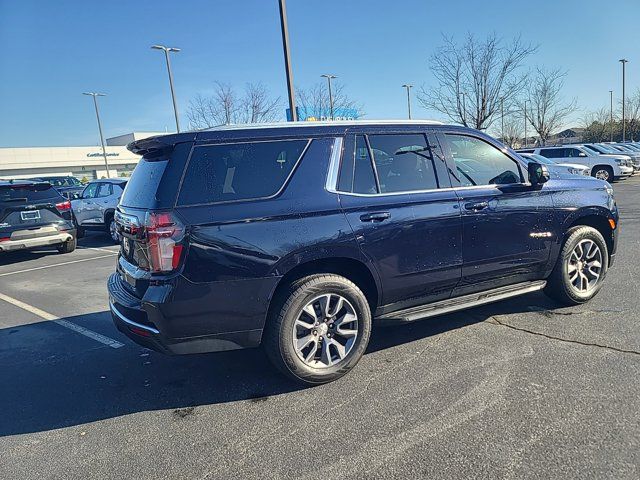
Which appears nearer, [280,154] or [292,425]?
[292,425]

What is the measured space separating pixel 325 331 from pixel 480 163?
6.87 feet

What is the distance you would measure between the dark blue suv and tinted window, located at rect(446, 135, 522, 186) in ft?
0.04

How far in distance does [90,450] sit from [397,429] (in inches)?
72.1

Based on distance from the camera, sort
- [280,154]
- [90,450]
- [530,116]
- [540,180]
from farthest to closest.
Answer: [530,116], [540,180], [280,154], [90,450]

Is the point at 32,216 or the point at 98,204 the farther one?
the point at 98,204

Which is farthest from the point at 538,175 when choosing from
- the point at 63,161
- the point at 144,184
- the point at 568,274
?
the point at 63,161

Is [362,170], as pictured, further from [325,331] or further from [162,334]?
[162,334]

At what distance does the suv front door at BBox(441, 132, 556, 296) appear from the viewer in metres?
3.99

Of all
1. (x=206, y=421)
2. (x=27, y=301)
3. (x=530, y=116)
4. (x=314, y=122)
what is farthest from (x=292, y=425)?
(x=530, y=116)

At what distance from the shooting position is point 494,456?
2.51 meters

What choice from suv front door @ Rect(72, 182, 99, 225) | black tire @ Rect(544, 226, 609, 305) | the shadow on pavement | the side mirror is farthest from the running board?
suv front door @ Rect(72, 182, 99, 225)

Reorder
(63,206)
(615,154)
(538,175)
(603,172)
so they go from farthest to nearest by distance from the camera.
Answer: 1. (615,154)
2. (603,172)
3. (63,206)
4. (538,175)

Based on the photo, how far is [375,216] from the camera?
3527mm

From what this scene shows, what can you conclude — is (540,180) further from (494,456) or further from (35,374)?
(35,374)
